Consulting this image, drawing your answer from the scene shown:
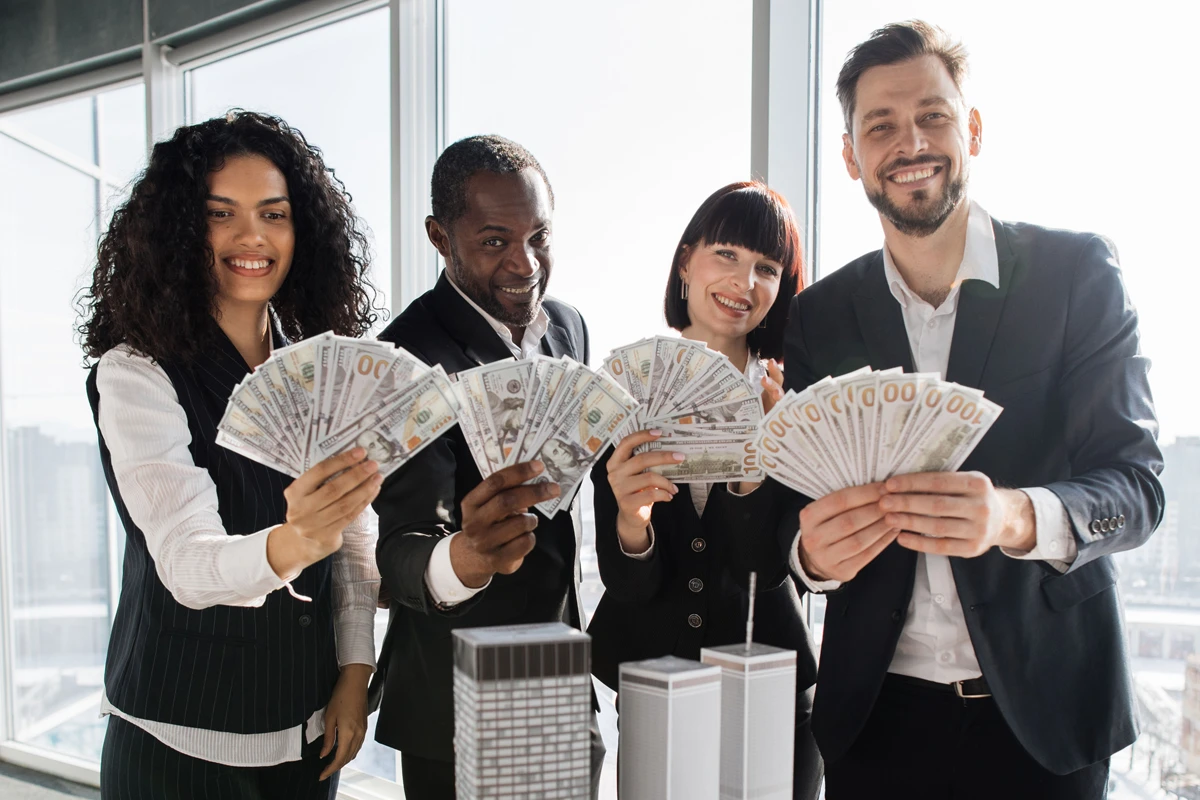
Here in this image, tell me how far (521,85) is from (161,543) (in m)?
2.36

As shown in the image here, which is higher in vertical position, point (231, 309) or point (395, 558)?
point (231, 309)

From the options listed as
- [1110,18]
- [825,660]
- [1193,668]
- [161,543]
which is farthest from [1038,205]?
[161,543]

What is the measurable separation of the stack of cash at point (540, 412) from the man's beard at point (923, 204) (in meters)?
0.72

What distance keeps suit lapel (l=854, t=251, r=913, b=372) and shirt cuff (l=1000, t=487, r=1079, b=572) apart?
1.34 ft

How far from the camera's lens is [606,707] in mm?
3021

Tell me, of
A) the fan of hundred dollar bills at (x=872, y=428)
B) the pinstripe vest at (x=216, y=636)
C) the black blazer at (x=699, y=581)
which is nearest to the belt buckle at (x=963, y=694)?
the black blazer at (x=699, y=581)

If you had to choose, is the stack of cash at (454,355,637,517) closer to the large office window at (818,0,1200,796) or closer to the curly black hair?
the curly black hair

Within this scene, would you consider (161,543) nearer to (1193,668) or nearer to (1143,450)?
(1143,450)

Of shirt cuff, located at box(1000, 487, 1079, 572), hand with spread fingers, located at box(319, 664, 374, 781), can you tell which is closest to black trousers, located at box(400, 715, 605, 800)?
hand with spread fingers, located at box(319, 664, 374, 781)

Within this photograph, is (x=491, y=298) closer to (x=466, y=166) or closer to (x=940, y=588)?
(x=466, y=166)

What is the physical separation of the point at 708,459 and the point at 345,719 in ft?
3.31

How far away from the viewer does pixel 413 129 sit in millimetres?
3547

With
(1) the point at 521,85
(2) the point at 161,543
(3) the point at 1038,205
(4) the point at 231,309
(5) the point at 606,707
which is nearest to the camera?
(2) the point at 161,543

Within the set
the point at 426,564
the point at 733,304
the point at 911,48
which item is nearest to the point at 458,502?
the point at 426,564
